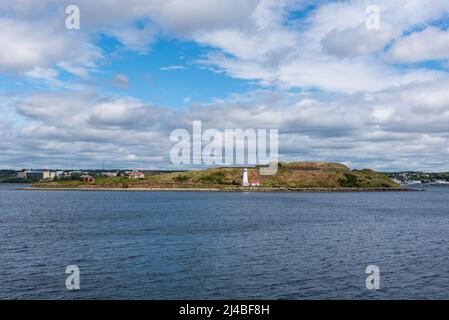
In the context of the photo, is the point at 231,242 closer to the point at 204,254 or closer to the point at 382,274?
the point at 204,254

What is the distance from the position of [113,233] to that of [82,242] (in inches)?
351

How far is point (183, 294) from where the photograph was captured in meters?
35.0

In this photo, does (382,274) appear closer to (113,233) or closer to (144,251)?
(144,251)

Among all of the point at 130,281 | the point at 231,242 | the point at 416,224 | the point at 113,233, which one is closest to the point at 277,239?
the point at 231,242

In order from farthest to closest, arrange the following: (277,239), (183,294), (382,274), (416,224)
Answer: (416,224) < (277,239) < (382,274) < (183,294)

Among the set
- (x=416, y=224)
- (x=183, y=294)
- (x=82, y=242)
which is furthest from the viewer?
(x=416, y=224)

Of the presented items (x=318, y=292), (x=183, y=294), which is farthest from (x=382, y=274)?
(x=183, y=294)
